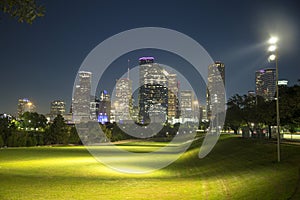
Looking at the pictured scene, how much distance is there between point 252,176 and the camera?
59.1 ft

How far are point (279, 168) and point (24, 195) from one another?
42.9 ft

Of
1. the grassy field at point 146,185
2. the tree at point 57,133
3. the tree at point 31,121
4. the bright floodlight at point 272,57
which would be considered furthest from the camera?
the tree at point 31,121

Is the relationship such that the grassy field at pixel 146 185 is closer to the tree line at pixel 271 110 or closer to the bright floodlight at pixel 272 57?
the bright floodlight at pixel 272 57

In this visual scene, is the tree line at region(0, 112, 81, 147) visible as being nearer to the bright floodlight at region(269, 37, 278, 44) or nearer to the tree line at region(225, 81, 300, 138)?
the tree line at region(225, 81, 300, 138)

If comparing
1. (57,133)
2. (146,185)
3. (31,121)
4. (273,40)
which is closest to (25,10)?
(146,185)

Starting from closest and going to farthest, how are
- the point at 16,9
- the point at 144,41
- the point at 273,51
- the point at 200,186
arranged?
the point at 16,9
the point at 200,186
the point at 273,51
the point at 144,41

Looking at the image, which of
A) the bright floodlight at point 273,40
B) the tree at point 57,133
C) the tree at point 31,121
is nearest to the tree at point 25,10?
the bright floodlight at point 273,40

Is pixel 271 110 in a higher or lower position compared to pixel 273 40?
lower

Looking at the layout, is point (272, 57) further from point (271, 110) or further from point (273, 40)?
point (271, 110)

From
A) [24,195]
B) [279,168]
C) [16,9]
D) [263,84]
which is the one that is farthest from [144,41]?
[263,84]

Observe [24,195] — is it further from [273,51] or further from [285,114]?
[285,114]

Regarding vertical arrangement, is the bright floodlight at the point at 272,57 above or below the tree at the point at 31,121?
above

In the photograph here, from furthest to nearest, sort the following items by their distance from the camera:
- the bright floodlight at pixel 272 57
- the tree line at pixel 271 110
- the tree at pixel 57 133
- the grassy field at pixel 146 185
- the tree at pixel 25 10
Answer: the tree at pixel 57 133, the tree line at pixel 271 110, the bright floodlight at pixel 272 57, the grassy field at pixel 146 185, the tree at pixel 25 10

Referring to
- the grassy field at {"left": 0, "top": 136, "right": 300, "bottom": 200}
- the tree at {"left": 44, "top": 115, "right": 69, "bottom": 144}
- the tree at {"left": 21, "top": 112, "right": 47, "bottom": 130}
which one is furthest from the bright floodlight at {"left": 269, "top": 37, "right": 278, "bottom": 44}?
the tree at {"left": 21, "top": 112, "right": 47, "bottom": 130}
